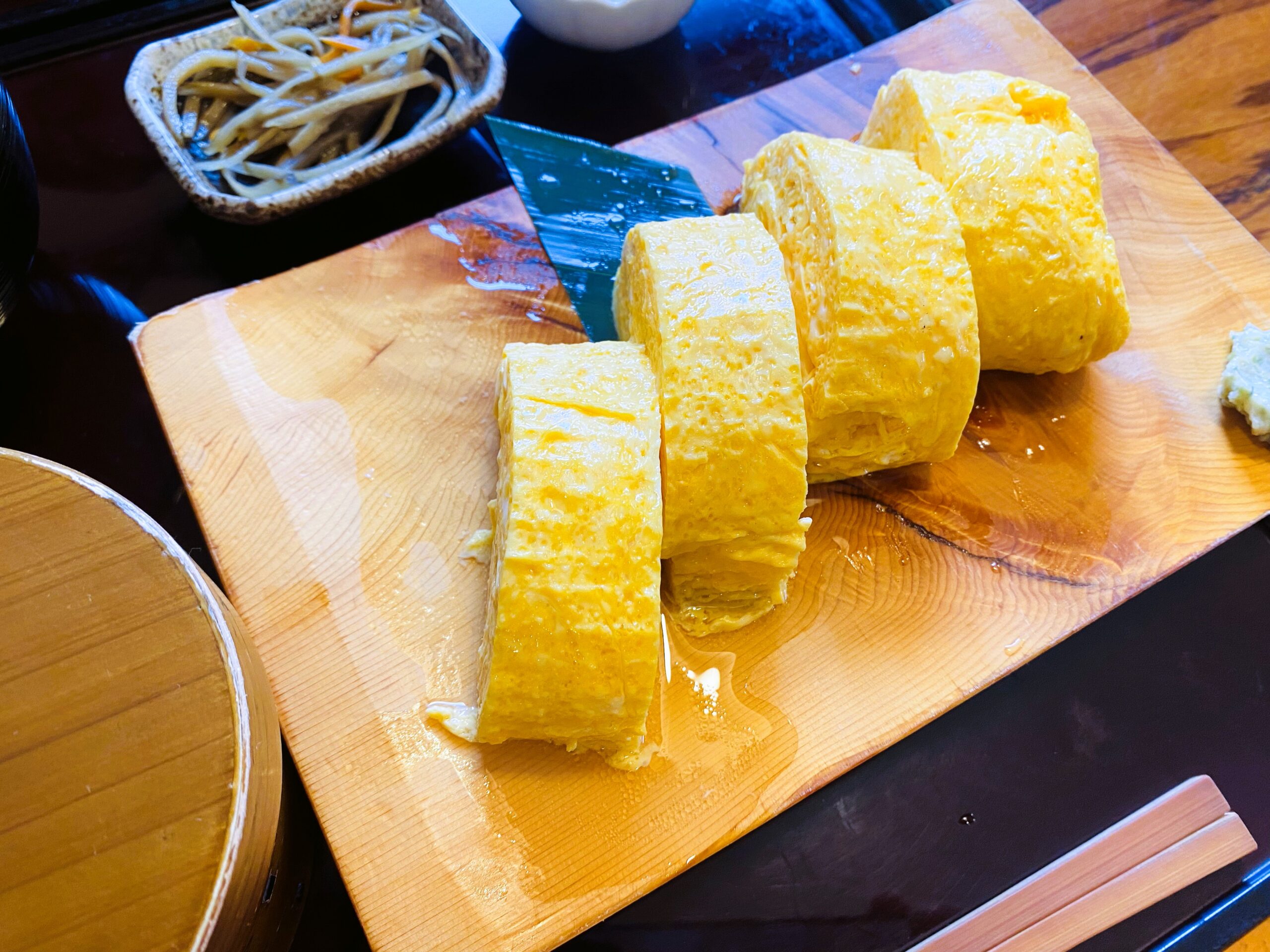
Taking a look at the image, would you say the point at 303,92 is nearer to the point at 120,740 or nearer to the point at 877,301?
the point at 877,301

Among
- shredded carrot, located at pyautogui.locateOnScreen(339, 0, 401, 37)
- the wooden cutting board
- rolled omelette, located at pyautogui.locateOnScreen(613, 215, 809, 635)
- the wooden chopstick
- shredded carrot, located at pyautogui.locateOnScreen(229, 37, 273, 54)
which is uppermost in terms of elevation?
shredded carrot, located at pyautogui.locateOnScreen(339, 0, 401, 37)

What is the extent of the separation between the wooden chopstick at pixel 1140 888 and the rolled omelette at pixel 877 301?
3.18 ft

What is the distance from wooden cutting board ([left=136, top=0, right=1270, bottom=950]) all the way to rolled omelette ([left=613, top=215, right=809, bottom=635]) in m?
0.24

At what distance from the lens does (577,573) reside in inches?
58.5

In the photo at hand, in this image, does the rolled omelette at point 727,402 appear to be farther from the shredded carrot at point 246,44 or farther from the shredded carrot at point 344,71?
the shredded carrot at point 246,44

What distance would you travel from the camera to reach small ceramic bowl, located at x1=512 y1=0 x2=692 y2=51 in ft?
8.57

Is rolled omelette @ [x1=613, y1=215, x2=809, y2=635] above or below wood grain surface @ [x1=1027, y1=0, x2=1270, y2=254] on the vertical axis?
below

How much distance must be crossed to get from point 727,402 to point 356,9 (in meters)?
1.96

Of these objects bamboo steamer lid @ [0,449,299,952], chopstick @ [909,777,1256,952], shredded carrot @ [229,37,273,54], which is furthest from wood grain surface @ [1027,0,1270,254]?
bamboo steamer lid @ [0,449,299,952]

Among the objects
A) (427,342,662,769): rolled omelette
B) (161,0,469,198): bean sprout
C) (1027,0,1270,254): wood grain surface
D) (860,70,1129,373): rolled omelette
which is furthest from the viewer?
(1027,0,1270,254): wood grain surface

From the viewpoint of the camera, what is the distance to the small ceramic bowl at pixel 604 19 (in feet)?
8.57

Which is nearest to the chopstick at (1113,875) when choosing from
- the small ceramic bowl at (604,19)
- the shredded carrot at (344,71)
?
the small ceramic bowl at (604,19)

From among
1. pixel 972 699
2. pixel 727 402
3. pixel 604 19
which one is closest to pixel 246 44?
pixel 604 19

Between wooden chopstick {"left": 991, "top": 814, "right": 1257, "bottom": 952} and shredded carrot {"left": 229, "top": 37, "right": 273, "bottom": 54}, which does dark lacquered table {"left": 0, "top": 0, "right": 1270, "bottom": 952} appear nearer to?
wooden chopstick {"left": 991, "top": 814, "right": 1257, "bottom": 952}
